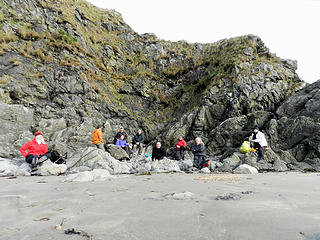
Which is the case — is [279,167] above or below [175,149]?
above

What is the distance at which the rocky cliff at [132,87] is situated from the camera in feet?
45.9

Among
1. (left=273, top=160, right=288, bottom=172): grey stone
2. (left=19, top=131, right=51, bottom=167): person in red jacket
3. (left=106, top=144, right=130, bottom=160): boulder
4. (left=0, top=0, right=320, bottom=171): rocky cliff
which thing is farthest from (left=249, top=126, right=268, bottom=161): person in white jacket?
(left=19, top=131, right=51, bottom=167): person in red jacket

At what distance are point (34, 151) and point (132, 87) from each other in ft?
62.1

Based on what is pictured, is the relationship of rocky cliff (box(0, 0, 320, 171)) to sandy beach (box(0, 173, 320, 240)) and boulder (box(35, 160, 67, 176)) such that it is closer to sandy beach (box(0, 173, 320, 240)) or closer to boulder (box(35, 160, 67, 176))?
boulder (box(35, 160, 67, 176))

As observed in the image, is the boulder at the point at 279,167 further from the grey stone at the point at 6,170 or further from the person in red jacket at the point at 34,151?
the grey stone at the point at 6,170

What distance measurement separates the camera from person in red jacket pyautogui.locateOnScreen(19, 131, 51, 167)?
812cm

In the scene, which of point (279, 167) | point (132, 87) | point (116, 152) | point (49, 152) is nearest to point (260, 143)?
point (279, 167)

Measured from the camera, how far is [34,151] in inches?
325

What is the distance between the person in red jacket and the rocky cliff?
2257mm

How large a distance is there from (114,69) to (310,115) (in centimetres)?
2224

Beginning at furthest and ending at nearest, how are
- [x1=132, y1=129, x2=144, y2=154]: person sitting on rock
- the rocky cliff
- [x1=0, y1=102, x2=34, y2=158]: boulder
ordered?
[x1=132, y1=129, x2=144, y2=154]: person sitting on rock < the rocky cliff < [x1=0, y1=102, x2=34, y2=158]: boulder

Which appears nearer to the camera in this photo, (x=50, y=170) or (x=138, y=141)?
(x=50, y=170)

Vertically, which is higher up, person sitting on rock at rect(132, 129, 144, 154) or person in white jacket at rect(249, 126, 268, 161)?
person in white jacket at rect(249, 126, 268, 161)

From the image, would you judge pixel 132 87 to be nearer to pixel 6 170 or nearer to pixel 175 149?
pixel 175 149
